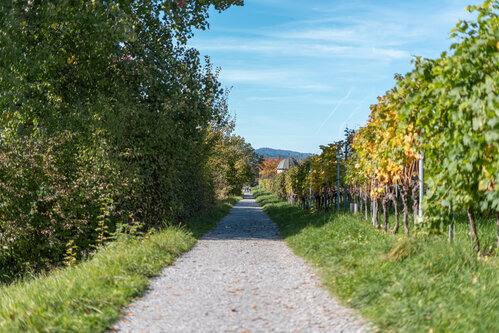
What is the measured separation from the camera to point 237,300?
5723 millimetres

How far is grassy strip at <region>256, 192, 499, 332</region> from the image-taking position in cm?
423

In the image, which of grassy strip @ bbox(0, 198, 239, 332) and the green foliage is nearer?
grassy strip @ bbox(0, 198, 239, 332)

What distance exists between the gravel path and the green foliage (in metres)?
3.79

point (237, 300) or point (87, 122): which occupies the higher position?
point (87, 122)

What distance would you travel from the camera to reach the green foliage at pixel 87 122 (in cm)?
1123

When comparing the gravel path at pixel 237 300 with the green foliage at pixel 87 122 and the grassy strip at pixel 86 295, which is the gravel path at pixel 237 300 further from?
the green foliage at pixel 87 122

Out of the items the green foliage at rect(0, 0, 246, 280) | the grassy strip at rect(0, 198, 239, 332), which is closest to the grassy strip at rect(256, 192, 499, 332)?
the grassy strip at rect(0, 198, 239, 332)

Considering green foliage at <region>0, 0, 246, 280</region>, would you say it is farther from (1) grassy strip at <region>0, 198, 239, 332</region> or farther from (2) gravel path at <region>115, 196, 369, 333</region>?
(2) gravel path at <region>115, 196, 369, 333</region>

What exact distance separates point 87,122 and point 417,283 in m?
9.51

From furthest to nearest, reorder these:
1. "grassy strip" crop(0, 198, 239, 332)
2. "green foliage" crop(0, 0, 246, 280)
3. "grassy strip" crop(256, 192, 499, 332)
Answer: "green foliage" crop(0, 0, 246, 280), "grassy strip" crop(0, 198, 239, 332), "grassy strip" crop(256, 192, 499, 332)

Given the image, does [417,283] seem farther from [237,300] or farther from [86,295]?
[86,295]

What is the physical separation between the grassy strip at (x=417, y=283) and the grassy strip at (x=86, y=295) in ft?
8.94

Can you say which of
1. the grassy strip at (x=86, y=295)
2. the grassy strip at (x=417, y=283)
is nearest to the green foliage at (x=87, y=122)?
the grassy strip at (x=86, y=295)

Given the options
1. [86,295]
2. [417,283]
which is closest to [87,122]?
[86,295]
